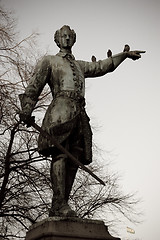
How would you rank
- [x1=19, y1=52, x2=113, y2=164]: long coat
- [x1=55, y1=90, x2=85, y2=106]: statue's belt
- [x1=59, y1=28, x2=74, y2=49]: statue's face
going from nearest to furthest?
[x1=19, y1=52, x2=113, y2=164]: long coat → [x1=55, y1=90, x2=85, y2=106]: statue's belt → [x1=59, y1=28, x2=74, y2=49]: statue's face

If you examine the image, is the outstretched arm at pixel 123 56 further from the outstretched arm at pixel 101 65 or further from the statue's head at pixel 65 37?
the statue's head at pixel 65 37

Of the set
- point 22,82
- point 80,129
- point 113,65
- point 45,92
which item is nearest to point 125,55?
point 113,65

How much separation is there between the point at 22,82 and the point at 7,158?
88.7 inches

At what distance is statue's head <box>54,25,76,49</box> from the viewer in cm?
502

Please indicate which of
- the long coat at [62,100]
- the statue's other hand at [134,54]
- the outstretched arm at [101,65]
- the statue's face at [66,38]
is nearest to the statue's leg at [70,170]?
the long coat at [62,100]

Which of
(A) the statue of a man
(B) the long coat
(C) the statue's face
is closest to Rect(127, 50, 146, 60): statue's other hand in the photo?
(A) the statue of a man

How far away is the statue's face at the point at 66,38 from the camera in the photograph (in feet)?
16.5

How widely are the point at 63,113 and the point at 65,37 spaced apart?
116cm

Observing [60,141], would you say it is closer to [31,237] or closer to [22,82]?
[31,237]

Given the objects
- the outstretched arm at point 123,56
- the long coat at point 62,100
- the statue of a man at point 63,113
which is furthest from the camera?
the outstretched arm at point 123,56

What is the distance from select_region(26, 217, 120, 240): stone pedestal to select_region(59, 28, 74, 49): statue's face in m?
2.35

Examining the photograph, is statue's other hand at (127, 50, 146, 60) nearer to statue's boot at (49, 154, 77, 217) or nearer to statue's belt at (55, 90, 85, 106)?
statue's belt at (55, 90, 85, 106)

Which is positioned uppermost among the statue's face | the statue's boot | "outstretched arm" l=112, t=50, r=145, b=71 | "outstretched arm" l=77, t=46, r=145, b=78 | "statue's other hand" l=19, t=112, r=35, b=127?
the statue's face

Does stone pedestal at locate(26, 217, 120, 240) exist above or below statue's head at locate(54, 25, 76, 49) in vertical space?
below
